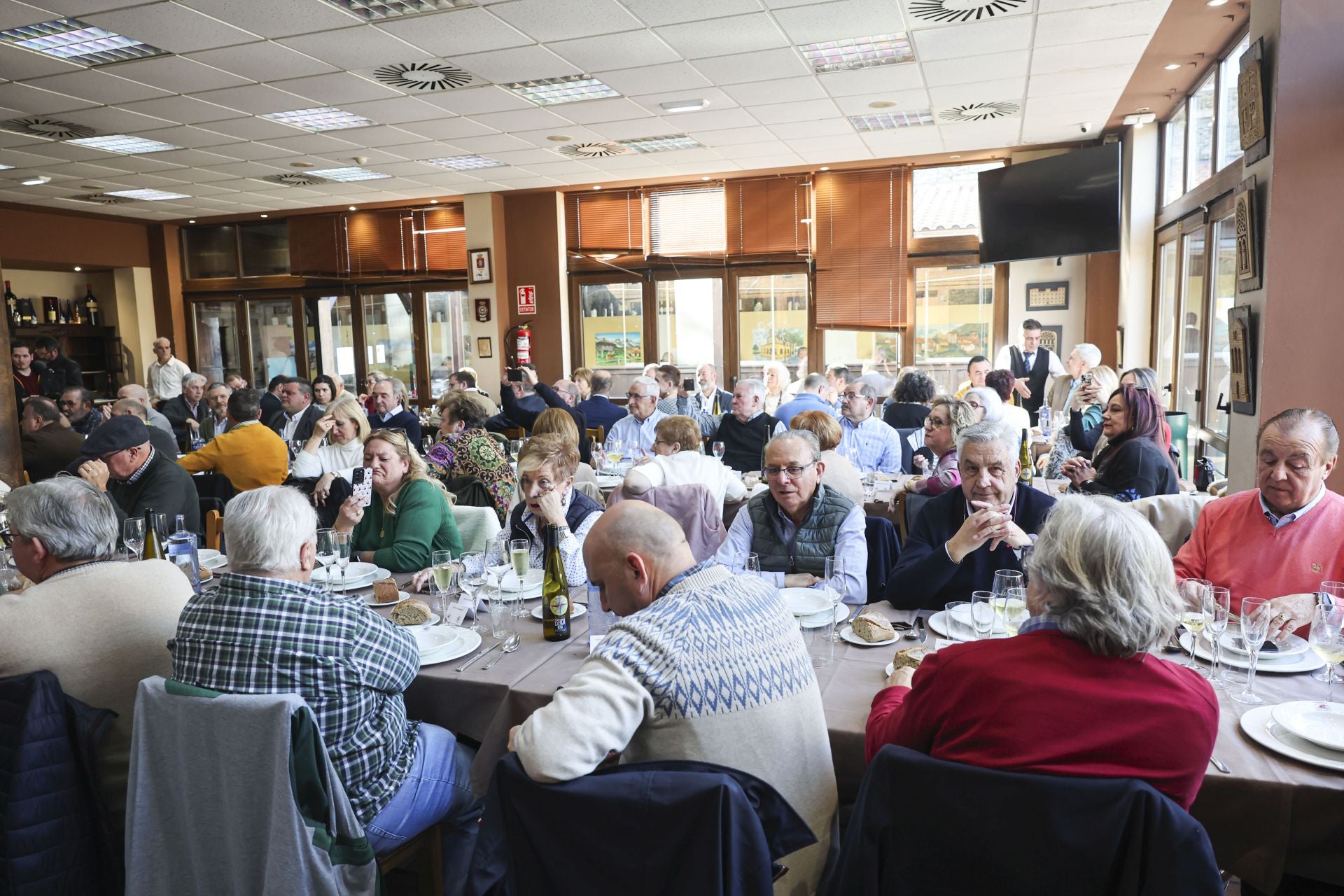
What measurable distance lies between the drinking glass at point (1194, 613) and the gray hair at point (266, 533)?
2.15 meters

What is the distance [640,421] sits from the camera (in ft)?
23.0

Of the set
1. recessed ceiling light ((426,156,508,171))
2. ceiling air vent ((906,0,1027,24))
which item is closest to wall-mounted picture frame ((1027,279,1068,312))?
ceiling air vent ((906,0,1027,24))

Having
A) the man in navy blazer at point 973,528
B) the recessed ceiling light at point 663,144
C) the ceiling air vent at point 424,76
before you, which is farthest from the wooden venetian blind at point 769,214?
the man in navy blazer at point 973,528

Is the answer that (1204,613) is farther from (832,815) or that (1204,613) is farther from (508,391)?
(508,391)

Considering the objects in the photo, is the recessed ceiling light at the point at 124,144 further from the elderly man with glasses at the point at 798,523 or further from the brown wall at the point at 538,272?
the elderly man with glasses at the point at 798,523

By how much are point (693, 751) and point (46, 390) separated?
1188 centimetres

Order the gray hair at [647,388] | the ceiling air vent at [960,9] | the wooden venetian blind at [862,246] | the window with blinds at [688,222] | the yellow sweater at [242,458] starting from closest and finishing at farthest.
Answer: the ceiling air vent at [960,9]
the yellow sweater at [242,458]
the gray hair at [647,388]
the wooden venetian blind at [862,246]
the window with blinds at [688,222]

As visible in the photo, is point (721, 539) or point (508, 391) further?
point (508, 391)

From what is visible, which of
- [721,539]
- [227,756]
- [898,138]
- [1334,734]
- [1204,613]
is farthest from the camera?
[898,138]

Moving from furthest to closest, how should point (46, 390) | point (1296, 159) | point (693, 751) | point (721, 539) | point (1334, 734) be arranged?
point (46, 390), point (1296, 159), point (721, 539), point (1334, 734), point (693, 751)

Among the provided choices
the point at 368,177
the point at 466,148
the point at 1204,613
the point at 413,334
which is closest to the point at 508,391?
the point at 466,148

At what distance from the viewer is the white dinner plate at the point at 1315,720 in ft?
5.65

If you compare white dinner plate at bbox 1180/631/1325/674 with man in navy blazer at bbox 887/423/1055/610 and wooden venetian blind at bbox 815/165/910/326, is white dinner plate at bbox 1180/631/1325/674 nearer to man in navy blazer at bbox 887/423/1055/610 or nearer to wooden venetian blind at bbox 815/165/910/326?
man in navy blazer at bbox 887/423/1055/610

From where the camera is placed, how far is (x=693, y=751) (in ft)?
5.18
